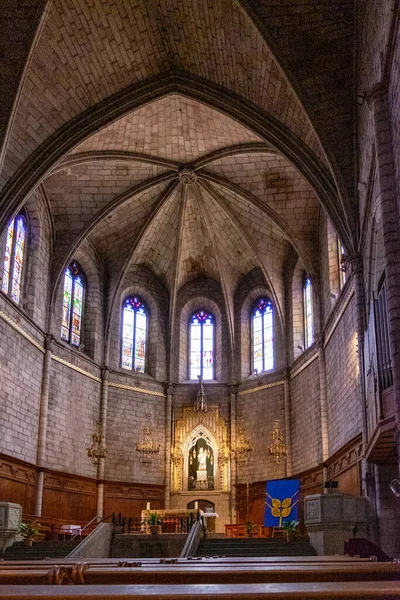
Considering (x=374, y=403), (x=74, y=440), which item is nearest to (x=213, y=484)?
(x=74, y=440)

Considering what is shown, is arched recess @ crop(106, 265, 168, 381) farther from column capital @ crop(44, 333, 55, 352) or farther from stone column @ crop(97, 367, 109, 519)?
column capital @ crop(44, 333, 55, 352)

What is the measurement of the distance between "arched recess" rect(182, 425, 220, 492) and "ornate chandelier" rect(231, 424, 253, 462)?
34.5 inches

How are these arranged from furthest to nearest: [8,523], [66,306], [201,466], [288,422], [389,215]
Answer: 1. [201,466]
2. [66,306]
3. [288,422]
4. [8,523]
5. [389,215]

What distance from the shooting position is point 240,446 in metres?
26.5

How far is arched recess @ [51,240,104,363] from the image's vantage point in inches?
1073

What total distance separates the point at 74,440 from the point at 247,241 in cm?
1044

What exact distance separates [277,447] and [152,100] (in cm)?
1339

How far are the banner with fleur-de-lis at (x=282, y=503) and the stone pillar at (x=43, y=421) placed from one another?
7.79 metres

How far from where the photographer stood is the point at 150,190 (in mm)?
26484

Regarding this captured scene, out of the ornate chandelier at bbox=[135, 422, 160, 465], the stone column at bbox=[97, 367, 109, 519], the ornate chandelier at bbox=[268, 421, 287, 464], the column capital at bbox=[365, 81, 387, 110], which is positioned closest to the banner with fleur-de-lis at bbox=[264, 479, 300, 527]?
the ornate chandelier at bbox=[268, 421, 287, 464]

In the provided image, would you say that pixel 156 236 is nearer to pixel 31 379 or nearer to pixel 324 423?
pixel 31 379

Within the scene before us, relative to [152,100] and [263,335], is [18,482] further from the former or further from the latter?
[152,100]

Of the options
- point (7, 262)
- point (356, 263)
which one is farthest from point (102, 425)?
point (356, 263)

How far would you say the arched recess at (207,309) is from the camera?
97.2 feet
